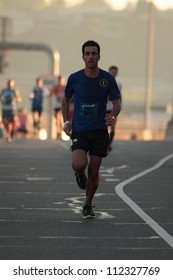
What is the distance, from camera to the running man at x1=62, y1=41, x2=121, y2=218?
16031mm

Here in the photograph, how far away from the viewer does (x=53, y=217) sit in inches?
646

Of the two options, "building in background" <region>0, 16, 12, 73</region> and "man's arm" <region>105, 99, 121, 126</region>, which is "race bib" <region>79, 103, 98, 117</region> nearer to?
"man's arm" <region>105, 99, 121, 126</region>

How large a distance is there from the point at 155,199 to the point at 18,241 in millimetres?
5126

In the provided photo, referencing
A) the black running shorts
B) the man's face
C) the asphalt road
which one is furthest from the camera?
the black running shorts

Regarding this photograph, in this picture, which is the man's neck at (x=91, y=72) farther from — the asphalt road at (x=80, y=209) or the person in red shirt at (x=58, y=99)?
the person in red shirt at (x=58, y=99)

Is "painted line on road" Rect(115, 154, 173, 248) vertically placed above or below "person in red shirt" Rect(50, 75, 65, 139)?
above

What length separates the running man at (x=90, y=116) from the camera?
16031 mm

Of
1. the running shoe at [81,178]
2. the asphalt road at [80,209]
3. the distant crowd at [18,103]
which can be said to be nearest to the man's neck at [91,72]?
the running shoe at [81,178]

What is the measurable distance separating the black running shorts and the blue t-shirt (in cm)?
6

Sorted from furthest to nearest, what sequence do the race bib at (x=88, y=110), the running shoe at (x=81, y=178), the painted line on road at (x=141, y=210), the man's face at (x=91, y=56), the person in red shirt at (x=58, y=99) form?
1. the person in red shirt at (x=58, y=99)
2. the running shoe at (x=81, y=178)
3. the race bib at (x=88, y=110)
4. the man's face at (x=91, y=56)
5. the painted line on road at (x=141, y=210)

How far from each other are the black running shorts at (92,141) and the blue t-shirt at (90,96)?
6 centimetres

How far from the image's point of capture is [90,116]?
52.9ft

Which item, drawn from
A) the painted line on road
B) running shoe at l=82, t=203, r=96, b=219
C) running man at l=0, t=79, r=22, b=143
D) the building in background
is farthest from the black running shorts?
the building in background

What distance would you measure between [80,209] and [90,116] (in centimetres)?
167
